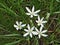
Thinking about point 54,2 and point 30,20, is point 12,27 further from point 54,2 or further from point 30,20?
point 54,2

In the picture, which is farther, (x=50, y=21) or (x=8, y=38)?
(x=50, y=21)

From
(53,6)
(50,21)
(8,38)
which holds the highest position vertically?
(53,6)

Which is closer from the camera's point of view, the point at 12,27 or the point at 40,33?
the point at 40,33

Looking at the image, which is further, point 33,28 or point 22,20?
point 22,20

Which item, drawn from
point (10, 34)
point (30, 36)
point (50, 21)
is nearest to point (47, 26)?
point (50, 21)

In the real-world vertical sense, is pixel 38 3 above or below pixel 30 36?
above

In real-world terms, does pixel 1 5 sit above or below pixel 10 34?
above

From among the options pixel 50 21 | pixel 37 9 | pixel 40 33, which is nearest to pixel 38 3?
pixel 37 9

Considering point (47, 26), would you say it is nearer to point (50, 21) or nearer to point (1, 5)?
point (50, 21)

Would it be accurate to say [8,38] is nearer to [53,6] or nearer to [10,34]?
[10,34]
